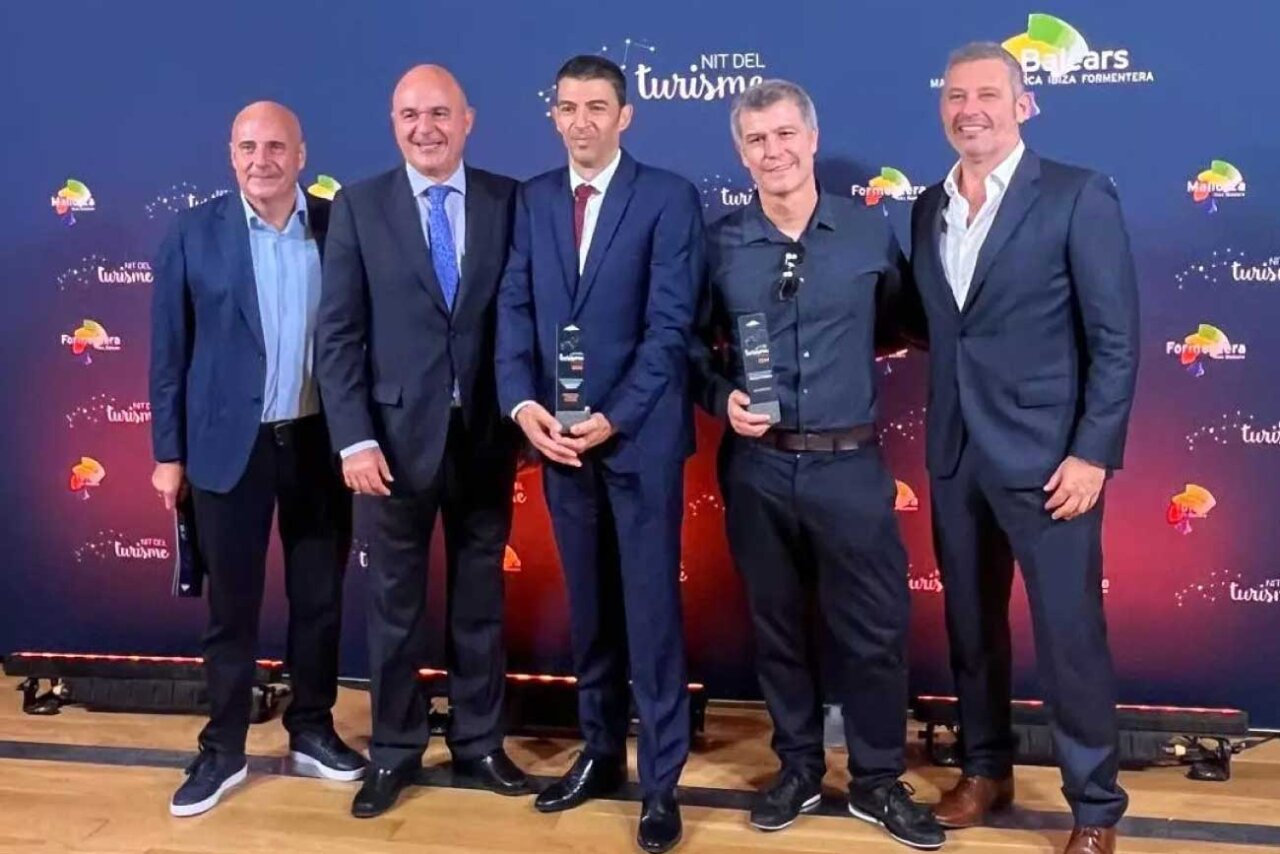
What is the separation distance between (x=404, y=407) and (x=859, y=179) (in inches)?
57.3

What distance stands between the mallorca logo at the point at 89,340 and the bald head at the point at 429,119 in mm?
1553

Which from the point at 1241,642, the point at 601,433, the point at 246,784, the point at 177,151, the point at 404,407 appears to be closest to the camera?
the point at 601,433

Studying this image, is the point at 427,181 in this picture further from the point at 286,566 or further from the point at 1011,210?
the point at 1011,210

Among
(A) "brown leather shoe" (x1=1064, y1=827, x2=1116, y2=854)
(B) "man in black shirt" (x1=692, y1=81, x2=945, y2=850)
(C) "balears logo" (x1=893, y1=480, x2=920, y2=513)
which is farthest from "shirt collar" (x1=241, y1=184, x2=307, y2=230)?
(A) "brown leather shoe" (x1=1064, y1=827, x2=1116, y2=854)

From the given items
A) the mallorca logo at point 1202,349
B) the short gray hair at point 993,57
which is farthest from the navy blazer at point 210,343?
the mallorca logo at point 1202,349

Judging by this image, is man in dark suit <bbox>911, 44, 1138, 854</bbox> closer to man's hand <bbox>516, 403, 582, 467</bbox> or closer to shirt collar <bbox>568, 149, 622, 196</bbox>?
shirt collar <bbox>568, 149, 622, 196</bbox>

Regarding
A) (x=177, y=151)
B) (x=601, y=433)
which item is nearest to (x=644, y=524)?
(x=601, y=433)

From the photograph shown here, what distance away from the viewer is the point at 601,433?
2582mm

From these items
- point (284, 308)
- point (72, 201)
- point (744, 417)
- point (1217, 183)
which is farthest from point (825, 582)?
point (72, 201)

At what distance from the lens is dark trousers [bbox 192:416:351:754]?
2.92 m

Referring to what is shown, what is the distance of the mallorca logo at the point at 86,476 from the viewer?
3.85 meters

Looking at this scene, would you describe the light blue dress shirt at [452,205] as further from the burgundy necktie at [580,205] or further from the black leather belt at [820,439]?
the black leather belt at [820,439]

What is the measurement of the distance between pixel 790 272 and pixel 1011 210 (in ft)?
1.56

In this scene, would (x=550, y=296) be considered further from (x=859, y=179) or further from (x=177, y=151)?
(x=177, y=151)
